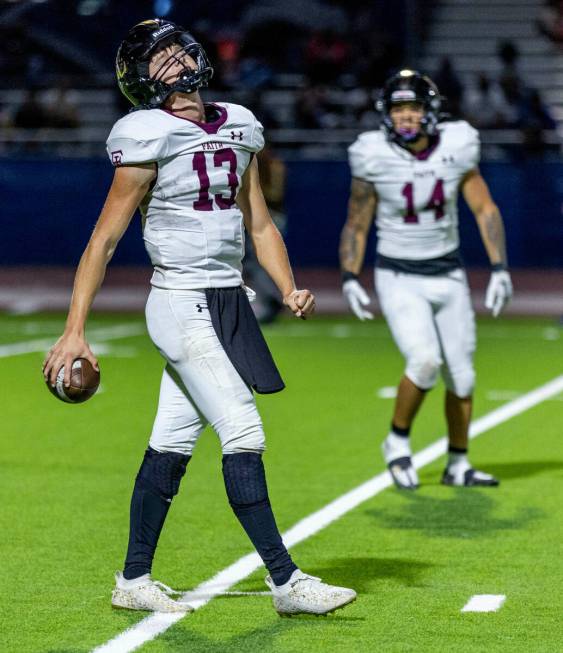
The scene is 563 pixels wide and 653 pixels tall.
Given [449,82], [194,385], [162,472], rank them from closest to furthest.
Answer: [194,385], [162,472], [449,82]

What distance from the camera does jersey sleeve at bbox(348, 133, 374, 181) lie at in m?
7.99

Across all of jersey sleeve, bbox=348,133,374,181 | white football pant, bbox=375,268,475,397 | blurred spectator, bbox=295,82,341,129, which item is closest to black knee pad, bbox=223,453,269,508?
white football pant, bbox=375,268,475,397

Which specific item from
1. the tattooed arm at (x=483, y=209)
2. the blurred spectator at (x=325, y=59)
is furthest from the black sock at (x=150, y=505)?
the blurred spectator at (x=325, y=59)

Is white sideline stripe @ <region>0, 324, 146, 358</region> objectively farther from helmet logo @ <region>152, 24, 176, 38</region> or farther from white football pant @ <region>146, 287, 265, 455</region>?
helmet logo @ <region>152, 24, 176, 38</region>

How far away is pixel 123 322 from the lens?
17562 millimetres

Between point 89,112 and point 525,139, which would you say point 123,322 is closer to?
point 525,139

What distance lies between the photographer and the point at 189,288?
5324mm

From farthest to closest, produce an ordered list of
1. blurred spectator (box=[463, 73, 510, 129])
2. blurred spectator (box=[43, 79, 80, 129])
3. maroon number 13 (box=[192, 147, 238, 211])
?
1. blurred spectator (box=[43, 79, 80, 129])
2. blurred spectator (box=[463, 73, 510, 129])
3. maroon number 13 (box=[192, 147, 238, 211])

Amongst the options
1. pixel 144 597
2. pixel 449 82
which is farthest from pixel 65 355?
pixel 449 82

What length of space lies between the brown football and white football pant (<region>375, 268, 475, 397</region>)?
9.87ft

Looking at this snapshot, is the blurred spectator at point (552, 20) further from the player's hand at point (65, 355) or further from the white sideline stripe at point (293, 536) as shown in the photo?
the player's hand at point (65, 355)

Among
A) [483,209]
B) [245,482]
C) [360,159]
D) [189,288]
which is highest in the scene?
[360,159]

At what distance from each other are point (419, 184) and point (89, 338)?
8266 mm

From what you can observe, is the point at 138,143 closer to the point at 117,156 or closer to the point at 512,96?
the point at 117,156
